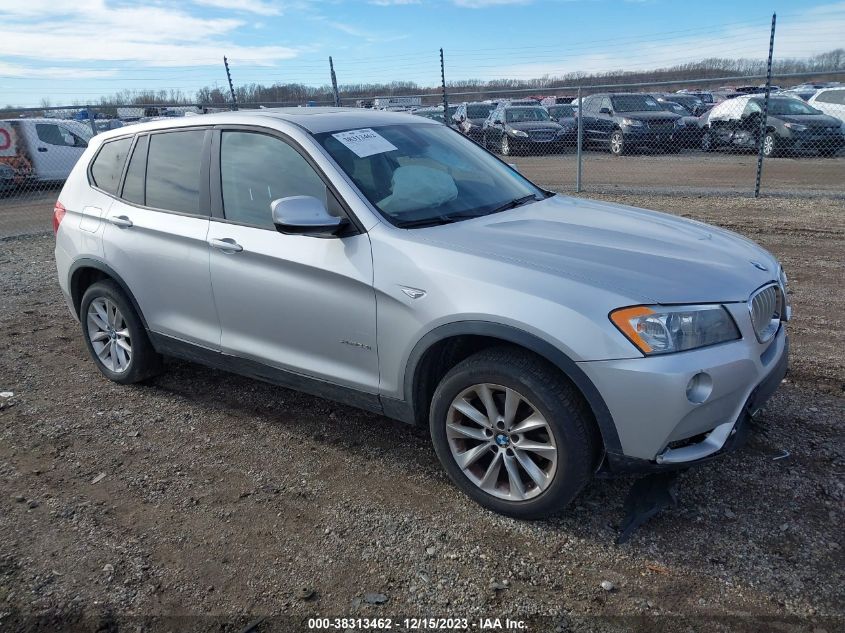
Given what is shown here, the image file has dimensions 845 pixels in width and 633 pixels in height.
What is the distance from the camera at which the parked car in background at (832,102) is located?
1622cm

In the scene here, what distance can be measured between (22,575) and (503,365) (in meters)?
2.21

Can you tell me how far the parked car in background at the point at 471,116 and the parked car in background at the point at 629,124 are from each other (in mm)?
3584

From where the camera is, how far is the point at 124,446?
393 centimetres

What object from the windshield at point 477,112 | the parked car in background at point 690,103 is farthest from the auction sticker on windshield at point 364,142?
the parked car in background at point 690,103

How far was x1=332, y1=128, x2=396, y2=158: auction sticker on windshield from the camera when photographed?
3.59 m

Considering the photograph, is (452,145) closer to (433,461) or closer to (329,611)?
(433,461)

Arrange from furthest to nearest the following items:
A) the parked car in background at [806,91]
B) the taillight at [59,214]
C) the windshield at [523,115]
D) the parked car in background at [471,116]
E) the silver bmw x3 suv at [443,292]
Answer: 1. the parked car in background at [471,116]
2. the parked car in background at [806,91]
3. the windshield at [523,115]
4. the taillight at [59,214]
5. the silver bmw x3 suv at [443,292]

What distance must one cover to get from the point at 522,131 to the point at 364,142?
15485 millimetres

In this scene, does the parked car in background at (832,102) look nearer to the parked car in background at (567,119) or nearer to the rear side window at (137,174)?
the parked car in background at (567,119)

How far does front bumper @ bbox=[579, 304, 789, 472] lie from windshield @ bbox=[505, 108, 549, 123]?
17081 mm

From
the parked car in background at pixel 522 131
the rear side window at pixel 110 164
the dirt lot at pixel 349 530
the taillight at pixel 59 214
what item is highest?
the rear side window at pixel 110 164

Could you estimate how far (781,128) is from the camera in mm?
15062

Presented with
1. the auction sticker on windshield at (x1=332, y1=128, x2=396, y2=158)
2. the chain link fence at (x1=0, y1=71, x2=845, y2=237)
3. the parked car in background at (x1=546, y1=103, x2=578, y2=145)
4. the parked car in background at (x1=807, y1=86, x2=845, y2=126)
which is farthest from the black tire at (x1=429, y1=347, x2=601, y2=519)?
the parked car in background at (x1=546, y1=103, x2=578, y2=145)

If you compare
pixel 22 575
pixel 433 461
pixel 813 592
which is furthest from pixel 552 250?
pixel 22 575
